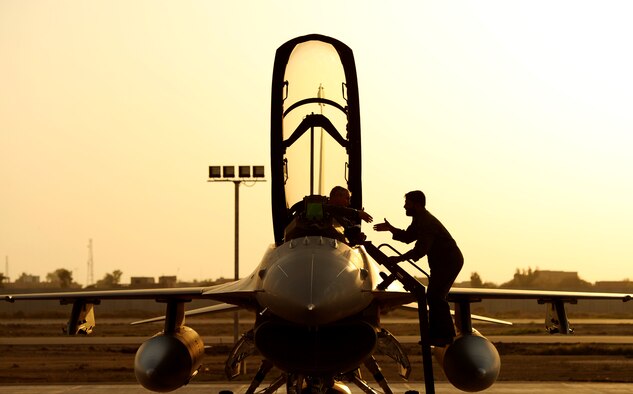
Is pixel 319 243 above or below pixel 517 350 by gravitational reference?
above

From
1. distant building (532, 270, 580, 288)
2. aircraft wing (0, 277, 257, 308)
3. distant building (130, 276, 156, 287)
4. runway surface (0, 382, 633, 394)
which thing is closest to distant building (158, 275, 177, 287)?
distant building (130, 276, 156, 287)

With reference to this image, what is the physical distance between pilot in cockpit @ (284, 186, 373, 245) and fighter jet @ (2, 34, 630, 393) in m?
0.01

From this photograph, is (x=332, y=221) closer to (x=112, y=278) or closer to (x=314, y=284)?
(x=314, y=284)

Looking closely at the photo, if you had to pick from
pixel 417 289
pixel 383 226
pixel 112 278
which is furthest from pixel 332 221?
pixel 112 278

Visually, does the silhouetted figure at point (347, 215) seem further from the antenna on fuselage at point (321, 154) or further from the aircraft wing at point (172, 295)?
the antenna on fuselage at point (321, 154)

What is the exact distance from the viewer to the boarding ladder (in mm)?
9773

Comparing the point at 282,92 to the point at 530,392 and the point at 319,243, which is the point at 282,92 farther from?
the point at 530,392

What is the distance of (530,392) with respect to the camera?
21.7 meters

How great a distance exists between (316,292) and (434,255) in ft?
5.89

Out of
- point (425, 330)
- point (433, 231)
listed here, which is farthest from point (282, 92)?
point (425, 330)

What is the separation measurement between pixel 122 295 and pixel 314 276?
6.94m

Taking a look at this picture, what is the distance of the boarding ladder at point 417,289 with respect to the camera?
32.1 ft

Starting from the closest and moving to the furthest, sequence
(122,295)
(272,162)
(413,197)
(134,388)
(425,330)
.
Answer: (425,330) < (413,197) < (272,162) < (122,295) < (134,388)

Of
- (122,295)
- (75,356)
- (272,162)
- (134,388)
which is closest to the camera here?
(272,162)
